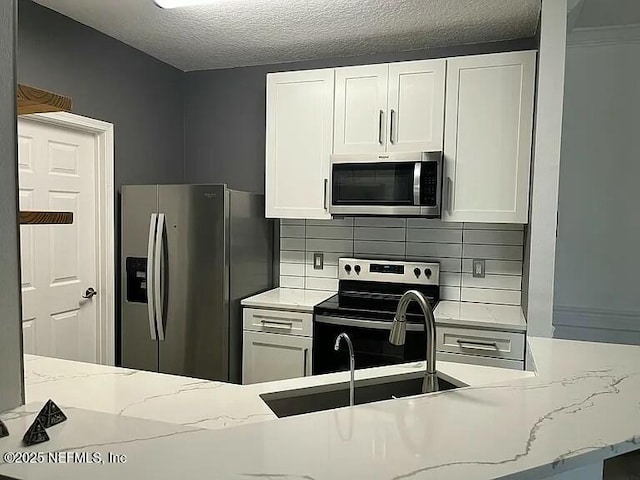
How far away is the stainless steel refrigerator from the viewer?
9.62 feet

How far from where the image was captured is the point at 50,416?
0.99 m

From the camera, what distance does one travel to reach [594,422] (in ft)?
3.24

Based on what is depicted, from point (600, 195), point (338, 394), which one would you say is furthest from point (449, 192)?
point (338, 394)

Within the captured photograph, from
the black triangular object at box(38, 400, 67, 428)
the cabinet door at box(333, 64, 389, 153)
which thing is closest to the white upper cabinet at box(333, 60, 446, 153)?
the cabinet door at box(333, 64, 389, 153)

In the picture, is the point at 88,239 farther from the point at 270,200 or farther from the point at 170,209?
the point at 270,200

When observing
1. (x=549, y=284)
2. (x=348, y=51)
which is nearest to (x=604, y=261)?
(x=549, y=284)

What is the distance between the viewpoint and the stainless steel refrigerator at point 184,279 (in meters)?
2.93

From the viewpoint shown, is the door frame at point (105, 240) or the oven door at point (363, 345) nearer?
the oven door at point (363, 345)

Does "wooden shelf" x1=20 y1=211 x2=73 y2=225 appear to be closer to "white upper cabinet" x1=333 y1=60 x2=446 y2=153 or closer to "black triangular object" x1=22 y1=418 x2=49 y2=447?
"black triangular object" x1=22 y1=418 x2=49 y2=447

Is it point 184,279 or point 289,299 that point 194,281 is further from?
point 289,299

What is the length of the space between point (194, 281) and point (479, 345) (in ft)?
5.45

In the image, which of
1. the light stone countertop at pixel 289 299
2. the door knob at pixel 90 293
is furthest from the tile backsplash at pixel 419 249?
the door knob at pixel 90 293

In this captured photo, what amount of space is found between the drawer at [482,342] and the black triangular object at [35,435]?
7.08 feet

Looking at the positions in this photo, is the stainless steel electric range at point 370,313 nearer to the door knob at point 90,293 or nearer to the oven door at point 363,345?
the oven door at point 363,345
